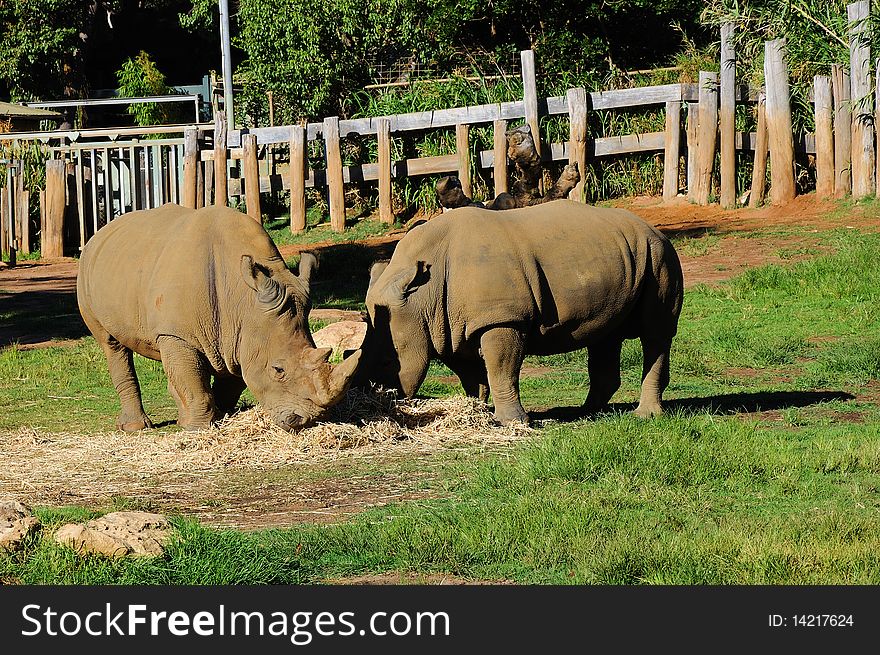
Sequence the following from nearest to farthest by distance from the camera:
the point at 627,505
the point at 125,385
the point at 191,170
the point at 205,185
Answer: the point at 627,505
the point at 125,385
the point at 191,170
the point at 205,185

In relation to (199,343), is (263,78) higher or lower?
higher

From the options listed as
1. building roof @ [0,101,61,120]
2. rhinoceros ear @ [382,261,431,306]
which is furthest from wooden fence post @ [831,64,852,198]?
building roof @ [0,101,61,120]

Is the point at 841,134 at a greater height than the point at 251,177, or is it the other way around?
the point at 841,134

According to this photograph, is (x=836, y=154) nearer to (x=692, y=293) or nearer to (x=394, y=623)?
(x=692, y=293)

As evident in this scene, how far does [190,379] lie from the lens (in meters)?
9.78

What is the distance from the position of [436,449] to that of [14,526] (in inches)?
131

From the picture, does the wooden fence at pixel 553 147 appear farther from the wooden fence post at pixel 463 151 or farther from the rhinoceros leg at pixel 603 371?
the rhinoceros leg at pixel 603 371

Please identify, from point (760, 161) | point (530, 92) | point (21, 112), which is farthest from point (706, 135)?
point (21, 112)

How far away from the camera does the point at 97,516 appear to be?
725 centimetres

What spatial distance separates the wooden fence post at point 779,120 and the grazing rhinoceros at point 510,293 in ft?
33.0

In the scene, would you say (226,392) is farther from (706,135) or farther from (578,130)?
(578,130)

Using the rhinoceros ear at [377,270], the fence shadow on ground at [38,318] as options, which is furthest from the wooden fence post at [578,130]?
the rhinoceros ear at [377,270]

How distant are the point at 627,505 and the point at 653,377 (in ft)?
10.1

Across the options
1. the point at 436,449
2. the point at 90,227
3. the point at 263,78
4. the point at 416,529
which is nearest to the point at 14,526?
the point at 416,529
